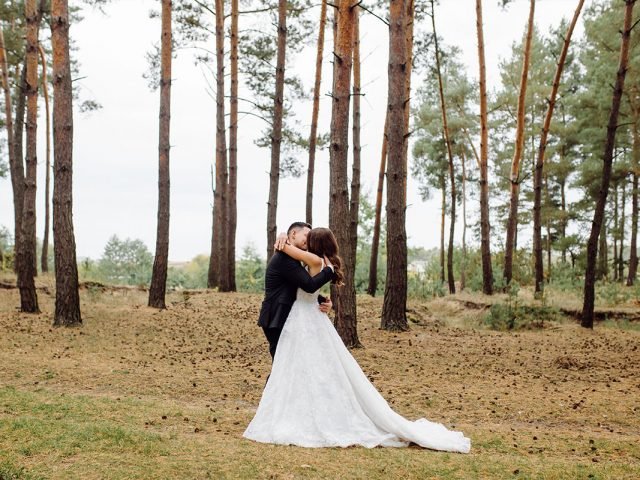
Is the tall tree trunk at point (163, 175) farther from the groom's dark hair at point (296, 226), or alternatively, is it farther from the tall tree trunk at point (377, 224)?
the groom's dark hair at point (296, 226)

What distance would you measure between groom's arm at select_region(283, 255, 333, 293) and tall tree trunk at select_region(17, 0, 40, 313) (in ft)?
35.8

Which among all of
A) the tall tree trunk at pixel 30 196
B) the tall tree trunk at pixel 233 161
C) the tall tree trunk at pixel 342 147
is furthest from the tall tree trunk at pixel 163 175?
the tall tree trunk at pixel 342 147

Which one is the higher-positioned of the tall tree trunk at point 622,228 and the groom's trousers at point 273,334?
the tall tree trunk at point 622,228

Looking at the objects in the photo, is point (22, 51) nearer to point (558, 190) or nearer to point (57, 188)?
point (57, 188)

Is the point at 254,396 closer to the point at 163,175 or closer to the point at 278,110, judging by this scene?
the point at 163,175

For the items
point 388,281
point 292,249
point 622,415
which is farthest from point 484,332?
point 292,249

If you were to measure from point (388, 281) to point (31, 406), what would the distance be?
8.68 metres

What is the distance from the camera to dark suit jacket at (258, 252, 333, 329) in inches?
253

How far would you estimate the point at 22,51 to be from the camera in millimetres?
25172

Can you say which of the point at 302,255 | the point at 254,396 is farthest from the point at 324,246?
the point at 254,396

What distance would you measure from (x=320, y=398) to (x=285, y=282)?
4.13 ft

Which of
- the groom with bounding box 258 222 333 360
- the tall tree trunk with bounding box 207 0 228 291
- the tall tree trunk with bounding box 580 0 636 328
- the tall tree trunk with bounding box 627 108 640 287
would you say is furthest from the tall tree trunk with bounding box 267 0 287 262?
the tall tree trunk with bounding box 627 108 640 287

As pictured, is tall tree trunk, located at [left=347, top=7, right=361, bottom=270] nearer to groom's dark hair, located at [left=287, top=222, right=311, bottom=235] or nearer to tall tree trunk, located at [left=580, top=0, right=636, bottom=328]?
tall tree trunk, located at [left=580, top=0, right=636, bottom=328]

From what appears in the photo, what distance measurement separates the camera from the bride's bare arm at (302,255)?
6.41 meters
